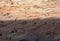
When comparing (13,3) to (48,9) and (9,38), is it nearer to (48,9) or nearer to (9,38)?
(48,9)

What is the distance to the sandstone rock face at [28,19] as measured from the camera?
4914 millimetres

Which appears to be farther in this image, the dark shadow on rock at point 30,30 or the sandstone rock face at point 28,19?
the sandstone rock face at point 28,19

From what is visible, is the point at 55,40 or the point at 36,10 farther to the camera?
the point at 36,10

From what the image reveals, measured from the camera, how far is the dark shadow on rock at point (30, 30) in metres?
4.72

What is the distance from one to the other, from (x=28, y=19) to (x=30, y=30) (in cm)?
73

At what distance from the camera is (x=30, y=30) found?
5.07 metres

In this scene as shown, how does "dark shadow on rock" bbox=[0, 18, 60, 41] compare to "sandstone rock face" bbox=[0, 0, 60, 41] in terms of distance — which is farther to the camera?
"sandstone rock face" bbox=[0, 0, 60, 41]

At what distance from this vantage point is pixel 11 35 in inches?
191

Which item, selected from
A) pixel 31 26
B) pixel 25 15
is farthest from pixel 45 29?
pixel 25 15

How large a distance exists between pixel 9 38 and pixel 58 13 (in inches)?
73.1

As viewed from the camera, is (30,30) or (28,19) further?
(28,19)

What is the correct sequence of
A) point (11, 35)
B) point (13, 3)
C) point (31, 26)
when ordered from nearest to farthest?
1. point (11, 35)
2. point (31, 26)
3. point (13, 3)

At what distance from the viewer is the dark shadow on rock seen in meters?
4.72

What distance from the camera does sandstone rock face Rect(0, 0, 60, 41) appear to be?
4914mm
